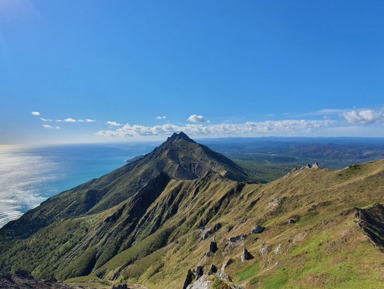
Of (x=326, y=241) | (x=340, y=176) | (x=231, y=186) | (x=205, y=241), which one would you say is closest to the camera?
(x=326, y=241)

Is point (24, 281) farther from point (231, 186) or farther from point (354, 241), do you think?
point (231, 186)

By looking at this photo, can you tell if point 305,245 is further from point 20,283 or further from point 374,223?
point 20,283

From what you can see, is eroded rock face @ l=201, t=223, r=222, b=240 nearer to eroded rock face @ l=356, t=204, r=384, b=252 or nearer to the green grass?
the green grass

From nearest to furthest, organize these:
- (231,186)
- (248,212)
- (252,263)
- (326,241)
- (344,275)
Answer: (344,275) → (326,241) → (252,263) → (248,212) → (231,186)

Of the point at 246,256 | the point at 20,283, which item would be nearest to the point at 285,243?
the point at 246,256

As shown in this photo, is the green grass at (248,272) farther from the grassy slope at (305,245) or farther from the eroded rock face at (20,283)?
the eroded rock face at (20,283)

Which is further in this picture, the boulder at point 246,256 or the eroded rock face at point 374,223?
the boulder at point 246,256

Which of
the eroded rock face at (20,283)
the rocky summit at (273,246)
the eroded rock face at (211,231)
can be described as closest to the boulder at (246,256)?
the rocky summit at (273,246)

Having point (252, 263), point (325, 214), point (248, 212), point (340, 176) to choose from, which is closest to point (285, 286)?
point (252, 263)
